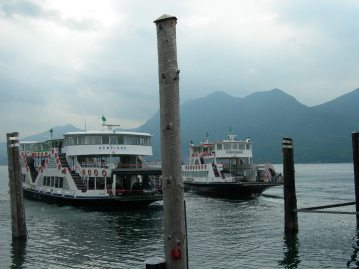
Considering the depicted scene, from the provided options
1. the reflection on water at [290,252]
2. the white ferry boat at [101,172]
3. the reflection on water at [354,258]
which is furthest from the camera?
the white ferry boat at [101,172]

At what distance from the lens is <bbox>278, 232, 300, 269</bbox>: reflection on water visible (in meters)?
18.3

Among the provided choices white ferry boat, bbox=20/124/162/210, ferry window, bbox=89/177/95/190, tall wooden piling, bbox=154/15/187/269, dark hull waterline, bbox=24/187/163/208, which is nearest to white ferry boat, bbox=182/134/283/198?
white ferry boat, bbox=20/124/162/210

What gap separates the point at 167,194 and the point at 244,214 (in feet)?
101

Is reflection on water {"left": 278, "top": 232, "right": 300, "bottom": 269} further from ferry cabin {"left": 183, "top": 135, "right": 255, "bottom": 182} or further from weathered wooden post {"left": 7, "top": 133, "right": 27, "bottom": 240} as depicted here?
ferry cabin {"left": 183, "top": 135, "right": 255, "bottom": 182}

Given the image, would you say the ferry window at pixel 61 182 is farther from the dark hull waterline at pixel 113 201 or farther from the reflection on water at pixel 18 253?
the reflection on water at pixel 18 253

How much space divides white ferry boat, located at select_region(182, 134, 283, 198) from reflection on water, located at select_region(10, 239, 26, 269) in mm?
31522

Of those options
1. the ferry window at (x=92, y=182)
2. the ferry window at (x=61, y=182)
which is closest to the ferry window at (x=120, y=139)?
the ferry window at (x=92, y=182)

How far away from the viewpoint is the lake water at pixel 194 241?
18906 mm

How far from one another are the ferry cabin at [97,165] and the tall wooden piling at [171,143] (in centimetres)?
2995

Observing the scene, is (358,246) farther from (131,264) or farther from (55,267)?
(55,267)

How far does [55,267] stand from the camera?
A: 59.7ft

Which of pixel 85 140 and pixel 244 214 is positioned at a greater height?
pixel 85 140

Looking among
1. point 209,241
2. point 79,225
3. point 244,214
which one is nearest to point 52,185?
point 79,225

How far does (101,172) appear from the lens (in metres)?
37.9
